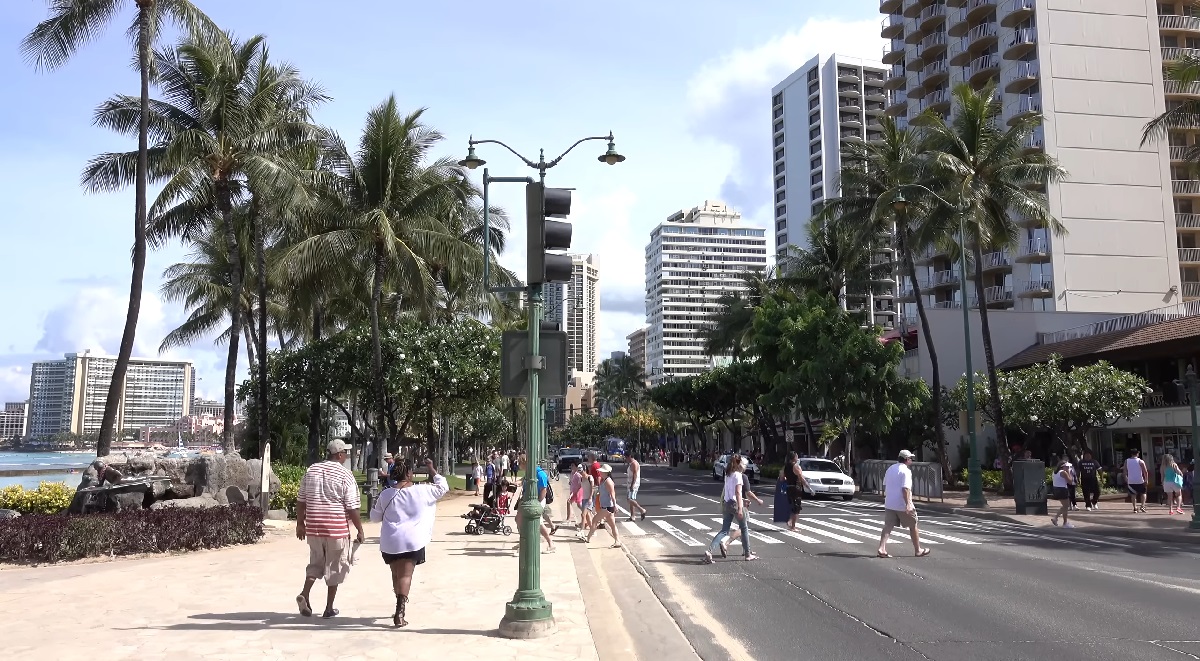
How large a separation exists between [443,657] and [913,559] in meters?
9.19

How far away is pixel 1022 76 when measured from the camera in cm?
5656

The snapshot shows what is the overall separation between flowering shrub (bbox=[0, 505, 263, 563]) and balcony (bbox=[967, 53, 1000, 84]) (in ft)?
193

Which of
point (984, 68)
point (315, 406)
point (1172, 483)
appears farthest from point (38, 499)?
point (984, 68)

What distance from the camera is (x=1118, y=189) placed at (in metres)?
55.5

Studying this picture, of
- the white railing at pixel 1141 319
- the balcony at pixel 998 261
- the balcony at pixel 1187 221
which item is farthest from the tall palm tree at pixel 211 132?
the balcony at pixel 1187 221

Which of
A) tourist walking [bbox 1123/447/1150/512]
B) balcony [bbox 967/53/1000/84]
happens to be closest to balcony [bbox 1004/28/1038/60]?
balcony [bbox 967/53/1000/84]

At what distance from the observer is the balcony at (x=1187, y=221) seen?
5641 centimetres

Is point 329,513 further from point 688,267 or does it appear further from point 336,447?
point 688,267

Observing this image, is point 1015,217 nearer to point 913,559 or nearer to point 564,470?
point 564,470

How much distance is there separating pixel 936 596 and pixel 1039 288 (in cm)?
5063

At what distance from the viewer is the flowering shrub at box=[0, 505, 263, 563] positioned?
1263 centimetres

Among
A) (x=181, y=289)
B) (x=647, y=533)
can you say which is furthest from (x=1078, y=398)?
(x=181, y=289)

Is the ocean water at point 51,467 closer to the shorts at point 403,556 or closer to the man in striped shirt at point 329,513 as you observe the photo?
the man in striped shirt at point 329,513

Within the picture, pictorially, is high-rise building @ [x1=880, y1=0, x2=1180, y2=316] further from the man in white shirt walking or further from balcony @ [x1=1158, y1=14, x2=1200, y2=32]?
the man in white shirt walking
